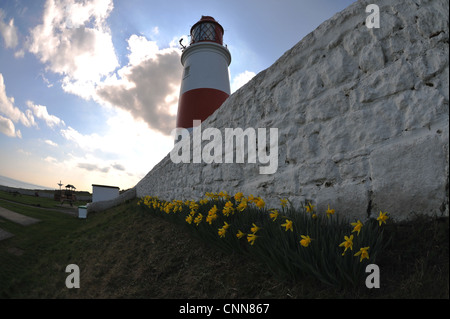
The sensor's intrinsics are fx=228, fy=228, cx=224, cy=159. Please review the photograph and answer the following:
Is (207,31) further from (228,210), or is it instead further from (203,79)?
(228,210)

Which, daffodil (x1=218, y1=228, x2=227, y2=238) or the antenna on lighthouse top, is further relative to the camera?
the antenna on lighthouse top

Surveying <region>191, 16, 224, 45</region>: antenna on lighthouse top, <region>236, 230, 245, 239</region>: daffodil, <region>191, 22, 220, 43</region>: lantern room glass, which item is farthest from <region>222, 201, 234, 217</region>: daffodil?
<region>191, 22, 220, 43</region>: lantern room glass

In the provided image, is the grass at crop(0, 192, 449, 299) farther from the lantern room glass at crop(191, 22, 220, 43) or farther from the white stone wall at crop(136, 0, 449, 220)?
the lantern room glass at crop(191, 22, 220, 43)

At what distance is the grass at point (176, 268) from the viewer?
4.61 ft

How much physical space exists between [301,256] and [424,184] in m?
0.96

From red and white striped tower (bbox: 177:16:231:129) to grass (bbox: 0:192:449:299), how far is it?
610cm

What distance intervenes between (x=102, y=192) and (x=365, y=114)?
19.3 metres

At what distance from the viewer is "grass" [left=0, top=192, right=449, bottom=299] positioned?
4.61 ft

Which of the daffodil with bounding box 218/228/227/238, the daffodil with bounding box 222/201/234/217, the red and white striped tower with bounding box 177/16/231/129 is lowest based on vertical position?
the daffodil with bounding box 218/228/227/238
